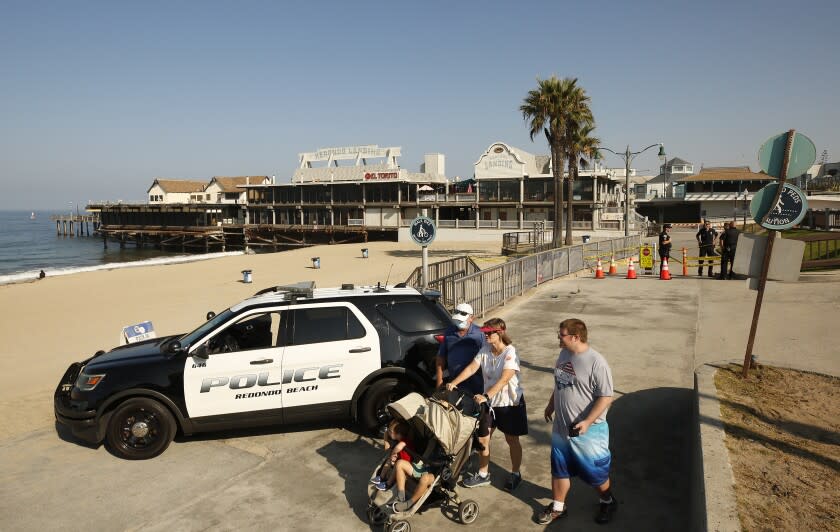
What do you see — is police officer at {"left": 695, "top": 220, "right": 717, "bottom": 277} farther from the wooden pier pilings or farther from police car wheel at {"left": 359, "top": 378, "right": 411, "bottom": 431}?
the wooden pier pilings

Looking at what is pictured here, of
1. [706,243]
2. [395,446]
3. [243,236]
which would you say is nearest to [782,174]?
[395,446]

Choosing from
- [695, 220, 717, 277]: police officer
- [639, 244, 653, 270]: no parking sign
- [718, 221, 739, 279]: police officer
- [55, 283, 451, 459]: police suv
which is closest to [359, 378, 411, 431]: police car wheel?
[55, 283, 451, 459]: police suv

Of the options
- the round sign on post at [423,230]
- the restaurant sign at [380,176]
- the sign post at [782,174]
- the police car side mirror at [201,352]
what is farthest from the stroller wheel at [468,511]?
the restaurant sign at [380,176]

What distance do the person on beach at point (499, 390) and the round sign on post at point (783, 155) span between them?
4243 mm

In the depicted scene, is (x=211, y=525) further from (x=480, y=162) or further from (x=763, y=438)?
(x=480, y=162)

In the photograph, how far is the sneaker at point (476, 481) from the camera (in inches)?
225

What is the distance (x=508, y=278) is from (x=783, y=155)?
9.74 m

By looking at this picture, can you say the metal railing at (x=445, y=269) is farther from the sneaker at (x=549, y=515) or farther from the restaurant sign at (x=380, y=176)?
the restaurant sign at (x=380, y=176)

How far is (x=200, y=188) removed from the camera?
347 feet

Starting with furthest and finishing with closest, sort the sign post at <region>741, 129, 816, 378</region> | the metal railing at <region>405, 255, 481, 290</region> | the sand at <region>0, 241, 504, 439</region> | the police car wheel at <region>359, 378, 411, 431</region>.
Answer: the metal railing at <region>405, 255, 481, 290</region> < the sand at <region>0, 241, 504, 439</region> < the police car wheel at <region>359, 378, 411, 431</region> < the sign post at <region>741, 129, 816, 378</region>

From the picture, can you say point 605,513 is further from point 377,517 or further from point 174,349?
point 174,349

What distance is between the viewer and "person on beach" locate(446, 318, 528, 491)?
17.6 ft

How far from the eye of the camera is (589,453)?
4797 mm

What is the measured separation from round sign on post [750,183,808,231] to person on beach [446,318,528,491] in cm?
398
